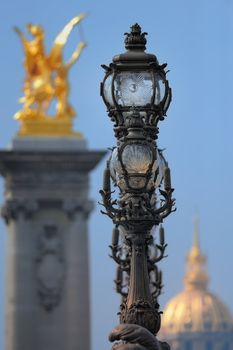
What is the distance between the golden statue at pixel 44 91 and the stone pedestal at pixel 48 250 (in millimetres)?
3142

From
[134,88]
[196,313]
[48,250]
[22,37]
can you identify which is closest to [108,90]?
[134,88]

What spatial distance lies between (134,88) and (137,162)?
0.54 m

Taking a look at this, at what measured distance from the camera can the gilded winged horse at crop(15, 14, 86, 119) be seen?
88.4m

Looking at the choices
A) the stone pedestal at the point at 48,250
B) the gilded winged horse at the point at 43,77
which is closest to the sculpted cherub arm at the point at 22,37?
the gilded winged horse at the point at 43,77

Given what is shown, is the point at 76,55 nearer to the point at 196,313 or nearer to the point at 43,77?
the point at 43,77

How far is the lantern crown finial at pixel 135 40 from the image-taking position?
19453 mm

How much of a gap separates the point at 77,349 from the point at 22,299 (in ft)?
10.1

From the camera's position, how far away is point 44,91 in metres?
88.1

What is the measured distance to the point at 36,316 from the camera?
8219 cm

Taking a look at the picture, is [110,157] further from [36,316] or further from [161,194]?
[36,316]

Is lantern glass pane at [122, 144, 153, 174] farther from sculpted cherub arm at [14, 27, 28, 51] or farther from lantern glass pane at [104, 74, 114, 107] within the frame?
sculpted cherub arm at [14, 27, 28, 51]

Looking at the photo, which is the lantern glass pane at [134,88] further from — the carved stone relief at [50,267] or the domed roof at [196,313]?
the domed roof at [196,313]

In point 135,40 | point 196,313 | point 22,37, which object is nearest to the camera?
point 135,40

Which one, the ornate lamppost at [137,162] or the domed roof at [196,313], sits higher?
the domed roof at [196,313]
